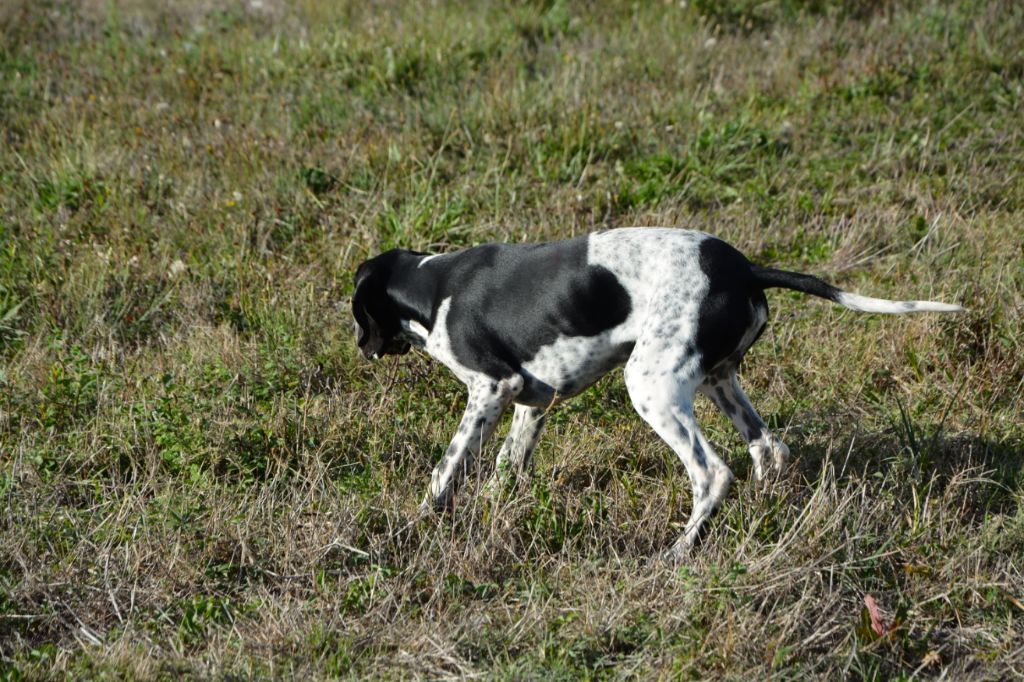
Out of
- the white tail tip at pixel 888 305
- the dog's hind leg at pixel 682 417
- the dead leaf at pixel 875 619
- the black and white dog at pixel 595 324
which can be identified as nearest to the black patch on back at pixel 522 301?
the black and white dog at pixel 595 324

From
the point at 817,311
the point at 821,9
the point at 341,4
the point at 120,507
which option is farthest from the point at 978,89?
the point at 120,507

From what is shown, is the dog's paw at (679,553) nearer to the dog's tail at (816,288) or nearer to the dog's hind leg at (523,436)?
the dog's hind leg at (523,436)

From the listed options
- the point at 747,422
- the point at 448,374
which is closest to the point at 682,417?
the point at 747,422

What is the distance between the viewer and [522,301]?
4.50 meters

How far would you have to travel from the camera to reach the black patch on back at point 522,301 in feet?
14.4

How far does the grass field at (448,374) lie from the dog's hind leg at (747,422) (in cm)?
10

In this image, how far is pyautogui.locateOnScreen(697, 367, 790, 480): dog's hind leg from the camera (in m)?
4.65

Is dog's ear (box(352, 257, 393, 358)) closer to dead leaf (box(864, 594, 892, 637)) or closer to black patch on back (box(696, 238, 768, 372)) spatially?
black patch on back (box(696, 238, 768, 372))

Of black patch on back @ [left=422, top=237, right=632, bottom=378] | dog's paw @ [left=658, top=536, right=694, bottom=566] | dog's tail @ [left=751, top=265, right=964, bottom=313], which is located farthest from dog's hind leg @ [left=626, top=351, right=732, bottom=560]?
dog's tail @ [left=751, top=265, right=964, bottom=313]

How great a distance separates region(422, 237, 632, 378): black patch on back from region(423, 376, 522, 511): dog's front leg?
0.21ft

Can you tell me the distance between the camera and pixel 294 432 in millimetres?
5008

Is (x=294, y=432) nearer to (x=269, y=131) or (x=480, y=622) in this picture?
(x=480, y=622)

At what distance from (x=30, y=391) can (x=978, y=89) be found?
21.4ft

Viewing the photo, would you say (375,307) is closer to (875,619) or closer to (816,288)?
(816,288)
